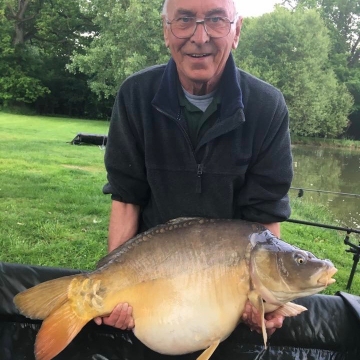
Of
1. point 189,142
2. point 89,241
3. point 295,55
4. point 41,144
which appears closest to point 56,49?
point 295,55

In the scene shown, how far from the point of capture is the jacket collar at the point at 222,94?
4.66 ft

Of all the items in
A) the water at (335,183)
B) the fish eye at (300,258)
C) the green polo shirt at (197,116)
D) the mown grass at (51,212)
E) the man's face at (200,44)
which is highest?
the man's face at (200,44)

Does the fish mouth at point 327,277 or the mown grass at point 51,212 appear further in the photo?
the mown grass at point 51,212

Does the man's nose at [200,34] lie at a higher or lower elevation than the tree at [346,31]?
lower

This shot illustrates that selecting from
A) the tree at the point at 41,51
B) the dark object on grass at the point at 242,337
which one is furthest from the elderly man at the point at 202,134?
the tree at the point at 41,51

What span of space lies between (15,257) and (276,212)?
1.78 m

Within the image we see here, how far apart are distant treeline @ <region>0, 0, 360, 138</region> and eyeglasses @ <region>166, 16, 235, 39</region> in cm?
1371

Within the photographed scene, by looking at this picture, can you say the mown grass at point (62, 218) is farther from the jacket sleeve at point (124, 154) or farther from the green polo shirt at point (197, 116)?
the green polo shirt at point (197, 116)

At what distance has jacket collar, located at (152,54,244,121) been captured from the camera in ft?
4.66

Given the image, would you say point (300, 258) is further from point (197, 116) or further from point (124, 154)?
point (124, 154)

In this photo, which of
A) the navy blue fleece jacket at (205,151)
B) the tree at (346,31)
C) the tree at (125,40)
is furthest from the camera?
the tree at (346,31)

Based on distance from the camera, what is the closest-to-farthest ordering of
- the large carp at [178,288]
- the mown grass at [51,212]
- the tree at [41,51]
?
the large carp at [178,288] < the mown grass at [51,212] < the tree at [41,51]

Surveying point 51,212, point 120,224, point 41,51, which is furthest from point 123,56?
point 120,224

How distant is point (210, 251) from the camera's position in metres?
1.25
